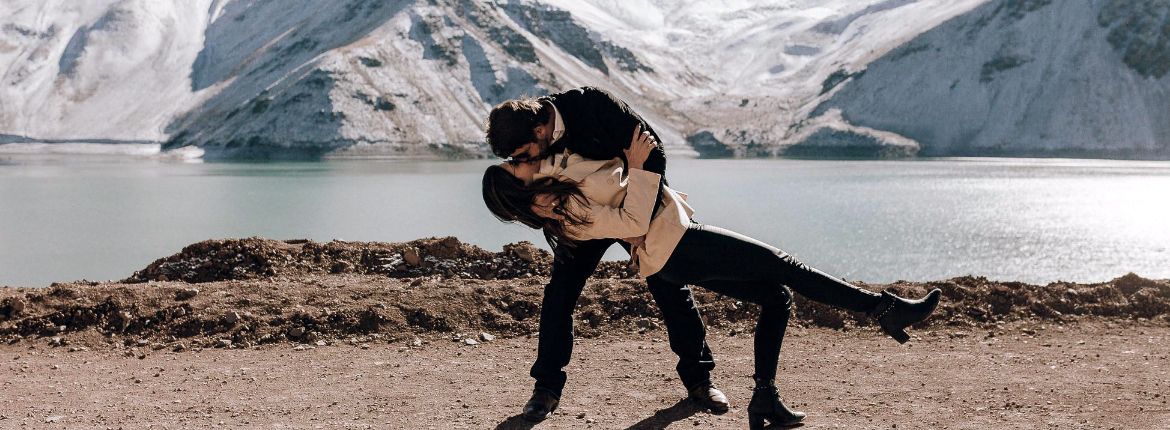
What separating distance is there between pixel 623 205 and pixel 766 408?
1.42 metres

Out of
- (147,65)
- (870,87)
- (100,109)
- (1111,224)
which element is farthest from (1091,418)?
(147,65)

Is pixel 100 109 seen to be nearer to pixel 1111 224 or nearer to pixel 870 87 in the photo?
pixel 870 87

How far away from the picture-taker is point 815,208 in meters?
44.8

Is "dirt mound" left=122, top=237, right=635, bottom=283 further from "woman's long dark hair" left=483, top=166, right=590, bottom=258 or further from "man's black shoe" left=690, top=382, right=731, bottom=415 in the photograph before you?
"woman's long dark hair" left=483, top=166, right=590, bottom=258

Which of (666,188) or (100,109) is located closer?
(666,188)

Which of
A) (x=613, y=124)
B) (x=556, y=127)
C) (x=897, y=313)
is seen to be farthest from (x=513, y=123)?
(x=897, y=313)

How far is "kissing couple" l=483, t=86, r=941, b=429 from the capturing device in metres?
4.96

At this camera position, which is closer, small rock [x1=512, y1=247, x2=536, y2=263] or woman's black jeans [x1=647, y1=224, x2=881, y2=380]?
woman's black jeans [x1=647, y1=224, x2=881, y2=380]

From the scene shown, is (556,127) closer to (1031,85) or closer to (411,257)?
(411,257)

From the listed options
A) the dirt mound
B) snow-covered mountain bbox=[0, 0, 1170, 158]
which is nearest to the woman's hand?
the dirt mound

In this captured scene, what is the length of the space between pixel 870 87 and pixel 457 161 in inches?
2074

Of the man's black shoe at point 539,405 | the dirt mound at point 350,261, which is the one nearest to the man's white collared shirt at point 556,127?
the man's black shoe at point 539,405

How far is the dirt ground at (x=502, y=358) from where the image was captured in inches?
228

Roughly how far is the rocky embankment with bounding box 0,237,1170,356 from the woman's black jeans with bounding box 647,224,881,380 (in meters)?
2.76
